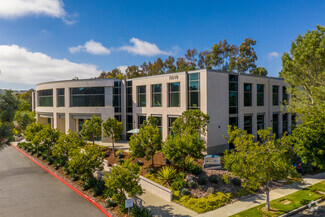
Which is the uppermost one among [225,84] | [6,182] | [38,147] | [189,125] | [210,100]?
[225,84]

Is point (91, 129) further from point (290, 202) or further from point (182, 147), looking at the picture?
point (290, 202)

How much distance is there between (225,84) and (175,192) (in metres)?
16.0

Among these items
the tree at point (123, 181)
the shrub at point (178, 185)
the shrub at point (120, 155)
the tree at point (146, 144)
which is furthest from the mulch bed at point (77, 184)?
the shrub at point (120, 155)

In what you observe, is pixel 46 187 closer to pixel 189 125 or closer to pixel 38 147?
pixel 38 147

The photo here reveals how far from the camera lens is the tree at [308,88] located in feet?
56.7

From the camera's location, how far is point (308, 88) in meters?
27.2

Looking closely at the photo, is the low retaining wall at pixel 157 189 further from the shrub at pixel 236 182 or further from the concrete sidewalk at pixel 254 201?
the shrub at pixel 236 182

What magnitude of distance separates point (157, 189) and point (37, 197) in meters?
9.48

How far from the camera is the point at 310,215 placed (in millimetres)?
14117

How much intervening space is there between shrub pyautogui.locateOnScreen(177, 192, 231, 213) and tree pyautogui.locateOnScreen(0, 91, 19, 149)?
45.3 feet

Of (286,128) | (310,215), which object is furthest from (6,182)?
(286,128)

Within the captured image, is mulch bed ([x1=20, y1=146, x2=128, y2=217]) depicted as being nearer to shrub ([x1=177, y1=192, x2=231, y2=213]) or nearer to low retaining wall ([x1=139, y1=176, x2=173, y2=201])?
low retaining wall ([x1=139, y1=176, x2=173, y2=201])

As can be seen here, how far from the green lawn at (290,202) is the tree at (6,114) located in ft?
56.4

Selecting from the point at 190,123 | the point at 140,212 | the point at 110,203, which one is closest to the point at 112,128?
the point at 190,123
